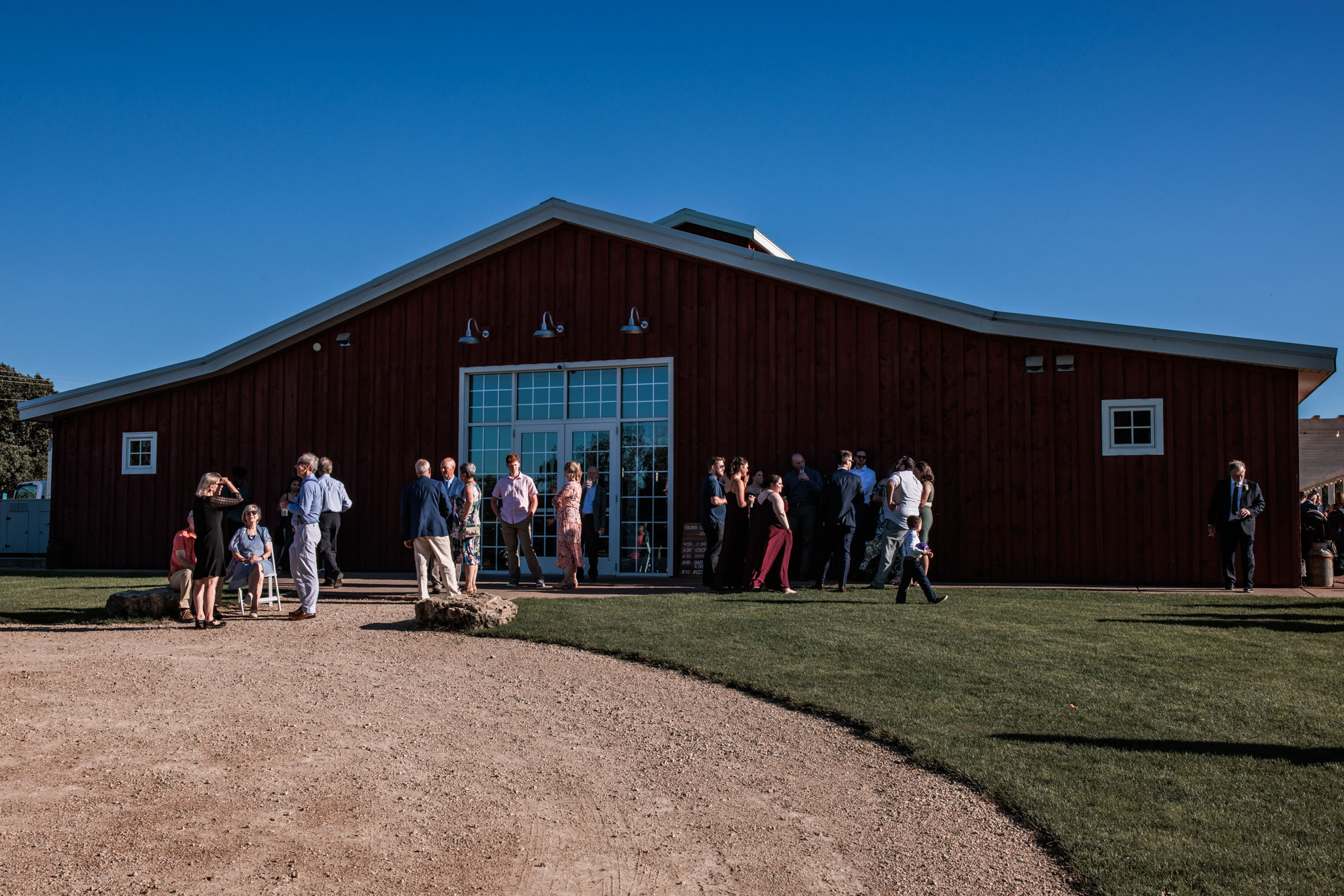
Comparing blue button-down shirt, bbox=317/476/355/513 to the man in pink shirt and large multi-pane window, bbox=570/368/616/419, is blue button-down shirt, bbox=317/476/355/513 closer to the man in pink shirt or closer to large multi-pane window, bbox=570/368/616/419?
the man in pink shirt

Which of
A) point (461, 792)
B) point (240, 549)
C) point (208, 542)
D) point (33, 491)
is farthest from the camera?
point (33, 491)

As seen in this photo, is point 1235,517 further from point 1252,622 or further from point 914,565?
point 914,565

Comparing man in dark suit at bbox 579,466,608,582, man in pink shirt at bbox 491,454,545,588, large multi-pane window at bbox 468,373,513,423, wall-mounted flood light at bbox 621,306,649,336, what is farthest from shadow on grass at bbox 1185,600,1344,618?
large multi-pane window at bbox 468,373,513,423

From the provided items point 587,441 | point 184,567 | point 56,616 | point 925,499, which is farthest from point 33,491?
point 925,499

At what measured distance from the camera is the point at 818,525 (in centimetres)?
1312

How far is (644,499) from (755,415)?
206 cm

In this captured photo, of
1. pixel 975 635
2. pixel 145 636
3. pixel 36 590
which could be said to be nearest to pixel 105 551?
pixel 36 590

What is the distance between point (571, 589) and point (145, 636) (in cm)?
470

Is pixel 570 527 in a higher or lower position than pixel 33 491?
lower

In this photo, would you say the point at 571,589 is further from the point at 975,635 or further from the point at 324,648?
the point at 975,635

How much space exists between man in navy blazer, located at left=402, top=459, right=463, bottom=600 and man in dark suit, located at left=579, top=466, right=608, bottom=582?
10.1ft

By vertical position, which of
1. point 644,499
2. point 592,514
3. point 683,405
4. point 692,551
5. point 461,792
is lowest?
point 461,792

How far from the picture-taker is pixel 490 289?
15.6 metres

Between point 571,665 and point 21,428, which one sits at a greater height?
point 21,428
